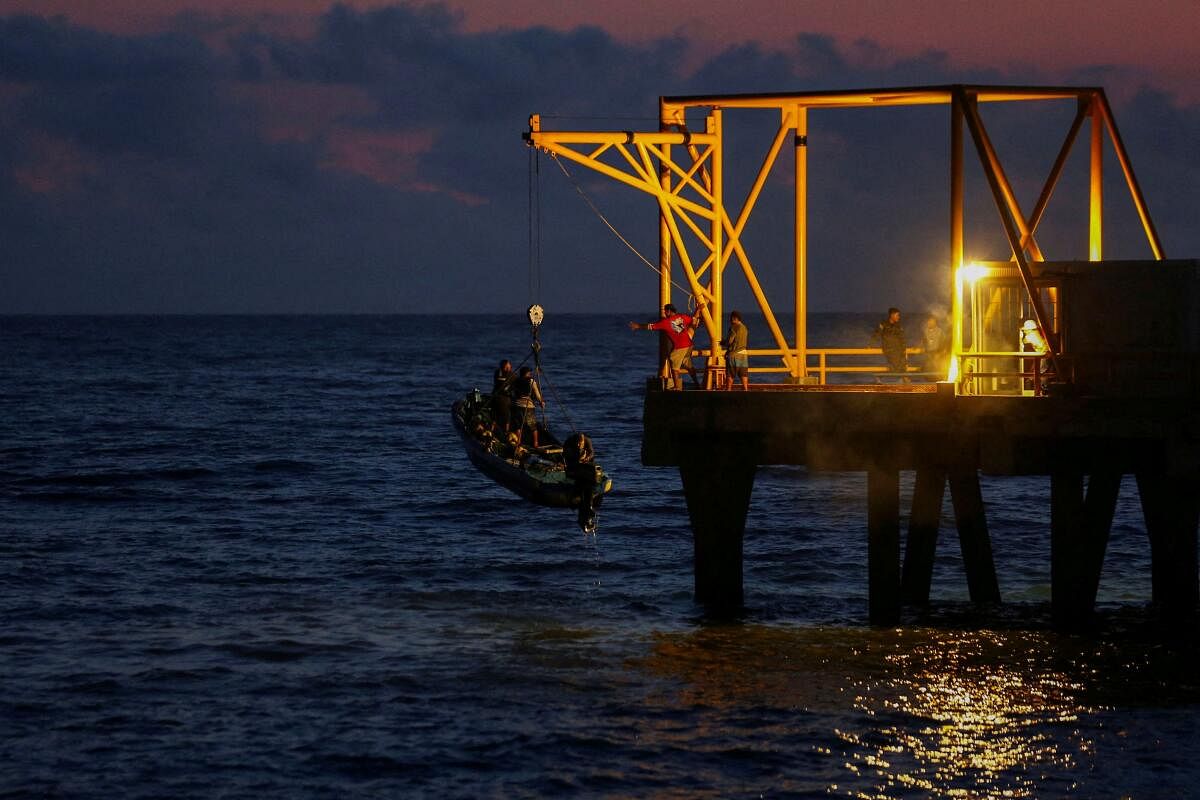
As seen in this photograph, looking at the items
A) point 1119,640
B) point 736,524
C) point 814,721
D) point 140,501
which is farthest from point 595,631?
point 140,501

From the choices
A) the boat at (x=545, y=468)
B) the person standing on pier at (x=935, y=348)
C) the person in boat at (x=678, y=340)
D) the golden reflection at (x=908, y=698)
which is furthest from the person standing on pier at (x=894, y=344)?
the boat at (x=545, y=468)

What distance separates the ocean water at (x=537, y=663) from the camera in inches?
770

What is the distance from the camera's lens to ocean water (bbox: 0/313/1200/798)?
64.2 ft

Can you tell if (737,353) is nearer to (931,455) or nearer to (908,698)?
(931,455)

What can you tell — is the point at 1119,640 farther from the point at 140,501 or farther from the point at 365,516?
the point at 140,501

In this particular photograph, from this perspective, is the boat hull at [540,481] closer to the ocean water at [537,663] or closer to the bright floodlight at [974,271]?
the ocean water at [537,663]

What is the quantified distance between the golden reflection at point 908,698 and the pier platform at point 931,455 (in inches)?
37.9

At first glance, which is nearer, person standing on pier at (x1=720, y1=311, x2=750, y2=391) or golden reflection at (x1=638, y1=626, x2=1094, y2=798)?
golden reflection at (x1=638, y1=626, x2=1094, y2=798)

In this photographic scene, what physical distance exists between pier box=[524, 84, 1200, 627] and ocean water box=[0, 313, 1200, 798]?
1.49 m

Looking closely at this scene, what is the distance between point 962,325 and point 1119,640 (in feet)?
17.9

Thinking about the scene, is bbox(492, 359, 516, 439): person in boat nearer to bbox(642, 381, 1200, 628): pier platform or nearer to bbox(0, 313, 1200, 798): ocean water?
bbox(0, 313, 1200, 798): ocean water

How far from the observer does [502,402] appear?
33.9 m

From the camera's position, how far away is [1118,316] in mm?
23125

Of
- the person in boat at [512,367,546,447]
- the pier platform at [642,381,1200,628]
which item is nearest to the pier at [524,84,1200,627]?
the pier platform at [642,381,1200,628]
